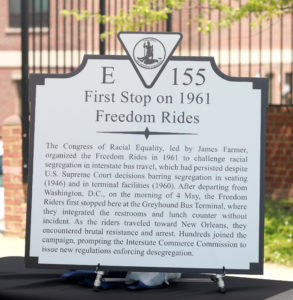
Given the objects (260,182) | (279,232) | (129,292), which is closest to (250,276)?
(279,232)

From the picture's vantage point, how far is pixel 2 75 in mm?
26844

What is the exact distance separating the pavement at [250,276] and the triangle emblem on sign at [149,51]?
3.64 m

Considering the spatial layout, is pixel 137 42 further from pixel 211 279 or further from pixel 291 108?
pixel 291 108

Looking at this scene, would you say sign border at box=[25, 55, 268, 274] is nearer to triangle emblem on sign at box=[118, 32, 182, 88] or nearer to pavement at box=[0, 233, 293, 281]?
triangle emblem on sign at box=[118, 32, 182, 88]

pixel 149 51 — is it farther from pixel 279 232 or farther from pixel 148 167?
pixel 279 232

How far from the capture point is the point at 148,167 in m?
3.15

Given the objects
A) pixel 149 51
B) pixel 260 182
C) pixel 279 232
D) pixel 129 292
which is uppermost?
pixel 149 51

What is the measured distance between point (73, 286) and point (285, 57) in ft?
72.8

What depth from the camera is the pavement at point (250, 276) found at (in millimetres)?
7559

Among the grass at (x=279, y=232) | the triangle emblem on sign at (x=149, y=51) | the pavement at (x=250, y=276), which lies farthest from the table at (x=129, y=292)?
the grass at (x=279, y=232)

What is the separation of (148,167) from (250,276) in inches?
162

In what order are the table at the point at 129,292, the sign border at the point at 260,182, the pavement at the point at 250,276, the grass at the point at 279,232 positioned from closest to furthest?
the table at the point at 129,292 → the sign border at the point at 260,182 → the pavement at the point at 250,276 → the grass at the point at 279,232

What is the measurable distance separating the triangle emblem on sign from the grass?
5329 mm

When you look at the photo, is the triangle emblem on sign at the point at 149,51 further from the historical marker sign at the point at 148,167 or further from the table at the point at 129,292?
the table at the point at 129,292
